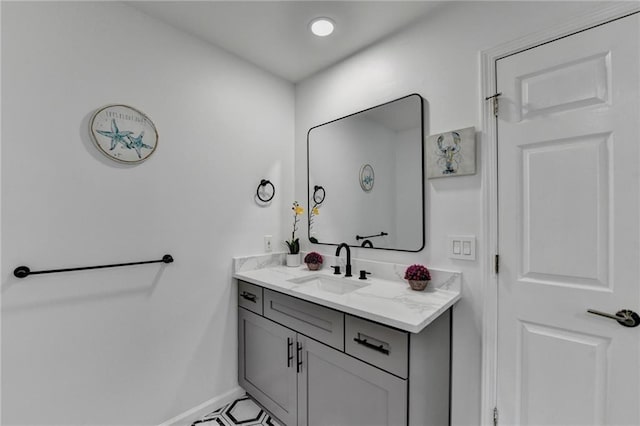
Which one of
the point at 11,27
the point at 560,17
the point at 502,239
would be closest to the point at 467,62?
the point at 560,17

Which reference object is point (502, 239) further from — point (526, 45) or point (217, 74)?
point (217, 74)

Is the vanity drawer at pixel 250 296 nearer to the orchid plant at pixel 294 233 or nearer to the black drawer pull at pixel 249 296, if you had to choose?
the black drawer pull at pixel 249 296

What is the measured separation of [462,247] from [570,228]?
0.44 metres

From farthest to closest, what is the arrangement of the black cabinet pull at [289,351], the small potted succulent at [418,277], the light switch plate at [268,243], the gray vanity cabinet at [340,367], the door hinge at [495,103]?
the light switch plate at [268,243]
the black cabinet pull at [289,351]
the small potted succulent at [418,277]
the door hinge at [495,103]
the gray vanity cabinet at [340,367]

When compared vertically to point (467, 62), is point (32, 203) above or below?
below

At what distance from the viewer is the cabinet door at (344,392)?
1228mm

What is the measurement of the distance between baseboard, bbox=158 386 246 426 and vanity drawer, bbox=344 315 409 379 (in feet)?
3.68

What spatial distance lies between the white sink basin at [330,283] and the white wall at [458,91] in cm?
27

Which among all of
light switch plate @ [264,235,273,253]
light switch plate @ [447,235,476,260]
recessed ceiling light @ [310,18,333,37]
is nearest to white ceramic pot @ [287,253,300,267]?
Result: light switch plate @ [264,235,273,253]

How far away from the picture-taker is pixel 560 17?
1252 mm

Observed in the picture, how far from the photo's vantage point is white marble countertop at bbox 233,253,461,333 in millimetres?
1221

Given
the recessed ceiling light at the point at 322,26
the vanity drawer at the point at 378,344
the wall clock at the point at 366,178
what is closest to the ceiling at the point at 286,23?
the recessed ceiling light at the point at 322,26

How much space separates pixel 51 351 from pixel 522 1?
274cm

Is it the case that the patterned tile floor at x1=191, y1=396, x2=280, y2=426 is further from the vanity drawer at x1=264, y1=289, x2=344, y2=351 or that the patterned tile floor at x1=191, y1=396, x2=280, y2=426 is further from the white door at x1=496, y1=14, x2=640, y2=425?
the white door at x1=496, y1=14, x2=640, y2=425
